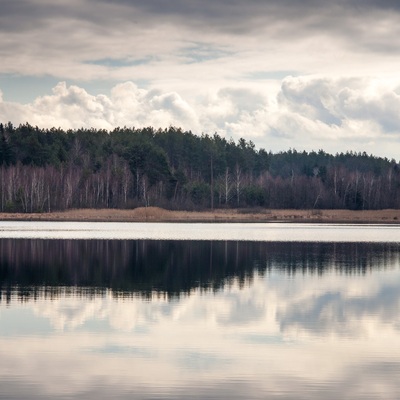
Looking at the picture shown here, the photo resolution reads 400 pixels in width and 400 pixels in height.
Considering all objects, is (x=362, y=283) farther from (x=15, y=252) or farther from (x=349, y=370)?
(x=15, y=252)

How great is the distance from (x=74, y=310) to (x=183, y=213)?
113m

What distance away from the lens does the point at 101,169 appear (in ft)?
512

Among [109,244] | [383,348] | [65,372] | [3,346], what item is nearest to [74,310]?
[3,346]

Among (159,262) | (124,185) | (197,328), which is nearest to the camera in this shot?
(197,328)

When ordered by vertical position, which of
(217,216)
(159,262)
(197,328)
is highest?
(217,216)

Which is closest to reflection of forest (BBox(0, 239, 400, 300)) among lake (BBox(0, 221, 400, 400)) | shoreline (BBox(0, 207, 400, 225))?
lake (BBox(0, 221, 400, 400))

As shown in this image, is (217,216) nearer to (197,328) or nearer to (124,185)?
(124,185)

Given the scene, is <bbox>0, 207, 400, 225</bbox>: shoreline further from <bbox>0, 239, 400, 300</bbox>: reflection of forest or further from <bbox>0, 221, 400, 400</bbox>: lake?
<bbox>0, 221, 400, 400</bbox>: lake

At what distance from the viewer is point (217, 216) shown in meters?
147

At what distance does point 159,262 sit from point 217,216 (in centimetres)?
9832

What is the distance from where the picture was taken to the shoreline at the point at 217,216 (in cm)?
13188

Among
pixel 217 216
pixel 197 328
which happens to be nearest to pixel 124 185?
pixel 217 216

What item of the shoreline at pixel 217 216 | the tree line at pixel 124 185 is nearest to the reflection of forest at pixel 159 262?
the shoreline at pixel 217 216

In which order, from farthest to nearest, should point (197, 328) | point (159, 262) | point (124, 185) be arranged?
point (124, 185) → point (159, 262) → point (197, 328)
